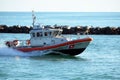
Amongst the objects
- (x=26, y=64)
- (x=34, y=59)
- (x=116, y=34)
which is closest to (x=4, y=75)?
(x=26, y=64)

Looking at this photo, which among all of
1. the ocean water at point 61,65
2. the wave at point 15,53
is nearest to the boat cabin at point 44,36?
the wave at point 15,53

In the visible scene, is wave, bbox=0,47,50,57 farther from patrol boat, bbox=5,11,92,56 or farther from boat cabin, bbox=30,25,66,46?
boat cabin, bbox=30,25,66,46

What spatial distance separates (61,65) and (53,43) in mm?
5197

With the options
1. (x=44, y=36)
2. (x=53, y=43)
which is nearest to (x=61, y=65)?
(x=53, y=43)

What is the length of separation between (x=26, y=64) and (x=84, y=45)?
5.52 m

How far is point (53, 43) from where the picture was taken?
1690 inches

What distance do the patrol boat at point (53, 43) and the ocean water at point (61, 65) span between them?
0.47 m

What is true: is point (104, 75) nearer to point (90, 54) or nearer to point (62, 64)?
point (62, 64)

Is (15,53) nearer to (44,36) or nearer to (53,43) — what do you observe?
(44,36)

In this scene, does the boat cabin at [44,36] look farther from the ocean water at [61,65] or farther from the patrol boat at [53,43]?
the ocean water at [61,65]

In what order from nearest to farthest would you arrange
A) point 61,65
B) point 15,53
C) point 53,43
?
point 61,65 → point 53,43 → point 15,53

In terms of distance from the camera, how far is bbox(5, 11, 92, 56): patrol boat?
4222cm

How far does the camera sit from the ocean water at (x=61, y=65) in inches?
1312

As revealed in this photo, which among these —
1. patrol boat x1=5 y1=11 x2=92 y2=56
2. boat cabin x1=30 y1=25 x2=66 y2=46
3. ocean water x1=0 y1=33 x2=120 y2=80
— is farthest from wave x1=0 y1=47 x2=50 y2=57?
boat cabin x1=30 y1=25 x2=66 y2=46
